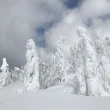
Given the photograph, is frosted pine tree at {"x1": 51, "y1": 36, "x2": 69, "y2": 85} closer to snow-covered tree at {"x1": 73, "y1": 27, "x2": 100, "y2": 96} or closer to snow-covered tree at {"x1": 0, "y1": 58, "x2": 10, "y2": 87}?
snow-covered tree at {"x1": 0, "y1": 58, "x2": 10, "y2": 87}

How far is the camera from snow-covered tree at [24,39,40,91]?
1634 inches

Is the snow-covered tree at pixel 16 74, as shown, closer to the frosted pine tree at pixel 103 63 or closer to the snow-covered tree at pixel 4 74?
the snow-covered tree at pixel 4 74

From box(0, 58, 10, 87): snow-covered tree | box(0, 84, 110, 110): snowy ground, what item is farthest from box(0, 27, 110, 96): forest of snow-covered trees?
box(0, 84, 110, 110): snowy ground

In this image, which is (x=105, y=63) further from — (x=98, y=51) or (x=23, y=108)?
(x=23, y=108)

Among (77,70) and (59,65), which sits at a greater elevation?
(59,65)

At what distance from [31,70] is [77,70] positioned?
14787mm

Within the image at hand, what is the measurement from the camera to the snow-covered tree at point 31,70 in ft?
136

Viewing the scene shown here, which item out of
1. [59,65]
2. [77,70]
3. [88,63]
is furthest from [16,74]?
[88,63]

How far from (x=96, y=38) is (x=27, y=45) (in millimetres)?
19760

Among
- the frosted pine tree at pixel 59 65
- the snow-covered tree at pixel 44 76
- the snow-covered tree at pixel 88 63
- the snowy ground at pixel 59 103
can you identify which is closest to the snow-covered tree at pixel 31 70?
the snow-covered tree at pixel 44 76

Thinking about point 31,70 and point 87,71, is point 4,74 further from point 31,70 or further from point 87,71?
point 87,71

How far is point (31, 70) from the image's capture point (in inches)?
1668

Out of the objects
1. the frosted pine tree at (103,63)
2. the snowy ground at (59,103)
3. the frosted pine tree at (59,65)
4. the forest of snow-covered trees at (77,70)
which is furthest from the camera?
the frosted pine tree at (59,65)

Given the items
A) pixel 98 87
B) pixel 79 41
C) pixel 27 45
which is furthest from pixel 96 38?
pixel 98 87
